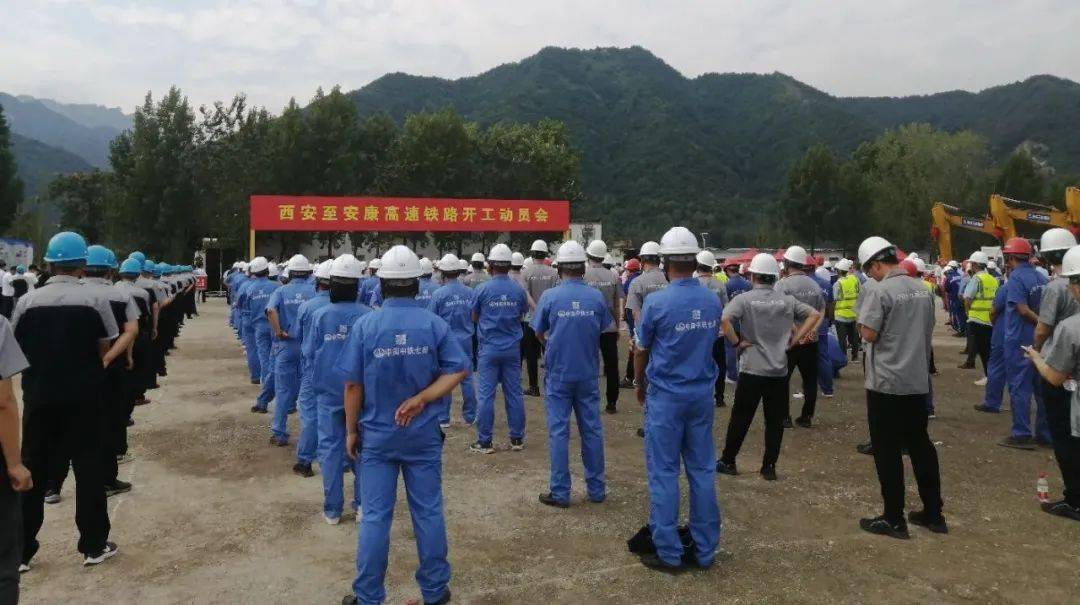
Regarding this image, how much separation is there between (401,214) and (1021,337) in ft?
77.0

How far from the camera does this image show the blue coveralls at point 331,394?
520cm

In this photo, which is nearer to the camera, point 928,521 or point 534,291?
point 928,521

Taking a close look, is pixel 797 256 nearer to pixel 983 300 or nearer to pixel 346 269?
pixel 983 300

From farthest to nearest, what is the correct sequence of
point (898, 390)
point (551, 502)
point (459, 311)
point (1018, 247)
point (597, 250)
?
point (597, 250)
point (459, 311)
point (1018, 247)
point (551, 502)
point (898, 390)

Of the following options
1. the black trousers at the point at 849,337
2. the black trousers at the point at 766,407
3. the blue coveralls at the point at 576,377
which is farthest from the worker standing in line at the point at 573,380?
the black trousers at the point at 849,337

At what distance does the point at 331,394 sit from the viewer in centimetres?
527

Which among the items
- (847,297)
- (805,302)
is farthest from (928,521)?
(847,297)

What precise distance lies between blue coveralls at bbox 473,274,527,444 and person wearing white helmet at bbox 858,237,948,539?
3341 mm

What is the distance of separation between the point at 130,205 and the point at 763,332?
43309 millimetres

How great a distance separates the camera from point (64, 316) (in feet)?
14.3

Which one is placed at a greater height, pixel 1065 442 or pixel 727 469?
pixel 1065 442

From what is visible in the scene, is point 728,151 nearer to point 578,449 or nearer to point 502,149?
point 502,149

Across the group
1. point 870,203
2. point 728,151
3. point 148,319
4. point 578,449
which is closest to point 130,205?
point 148,319

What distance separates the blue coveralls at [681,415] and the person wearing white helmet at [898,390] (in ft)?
4.45
